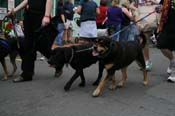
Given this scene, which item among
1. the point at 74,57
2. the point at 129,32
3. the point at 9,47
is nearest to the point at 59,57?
the point at 74,57

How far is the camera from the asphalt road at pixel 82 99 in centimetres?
607

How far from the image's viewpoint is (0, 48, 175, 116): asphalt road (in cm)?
607

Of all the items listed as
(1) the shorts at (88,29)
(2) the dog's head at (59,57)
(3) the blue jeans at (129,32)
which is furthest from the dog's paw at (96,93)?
(3) the blue jeans at (129,32)

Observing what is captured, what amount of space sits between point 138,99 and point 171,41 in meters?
2.00

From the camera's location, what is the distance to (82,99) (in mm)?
6758

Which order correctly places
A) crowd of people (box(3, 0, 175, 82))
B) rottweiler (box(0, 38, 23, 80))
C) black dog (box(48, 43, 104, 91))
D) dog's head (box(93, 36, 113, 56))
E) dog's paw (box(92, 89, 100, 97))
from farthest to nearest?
rottweiler (box(0, 38, 23, 80)), crowd of people (box(3, 0, 175, 82)), black dog (box(48, 43, 104, 91)), dog's paw (box(92, 89, 100, 97)), dog's head (box(93, 36, 113, 56))

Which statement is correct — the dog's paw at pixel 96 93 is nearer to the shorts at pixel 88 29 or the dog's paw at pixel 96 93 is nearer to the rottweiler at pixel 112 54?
the rottweiler at pixel 112 54

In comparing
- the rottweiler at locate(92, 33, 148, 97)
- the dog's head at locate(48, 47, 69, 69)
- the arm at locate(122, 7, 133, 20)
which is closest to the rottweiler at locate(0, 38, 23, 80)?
the dog's head at locate(48, 47, 69, 69)

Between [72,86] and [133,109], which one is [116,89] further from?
[133,109]

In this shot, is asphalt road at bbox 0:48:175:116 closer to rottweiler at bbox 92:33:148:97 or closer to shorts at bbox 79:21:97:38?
rottweiler at bbox 92:33:148:97

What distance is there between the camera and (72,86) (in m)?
7.68

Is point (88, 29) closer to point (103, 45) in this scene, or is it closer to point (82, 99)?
point (103, 45)

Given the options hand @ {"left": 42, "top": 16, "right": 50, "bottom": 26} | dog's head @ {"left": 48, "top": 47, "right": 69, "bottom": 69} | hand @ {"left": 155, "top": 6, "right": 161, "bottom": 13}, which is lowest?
dog's head @ {"left": 48, "top": 47, "right": 69, "bottom": 69}

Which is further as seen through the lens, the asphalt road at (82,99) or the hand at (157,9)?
the hand at (157,9)
